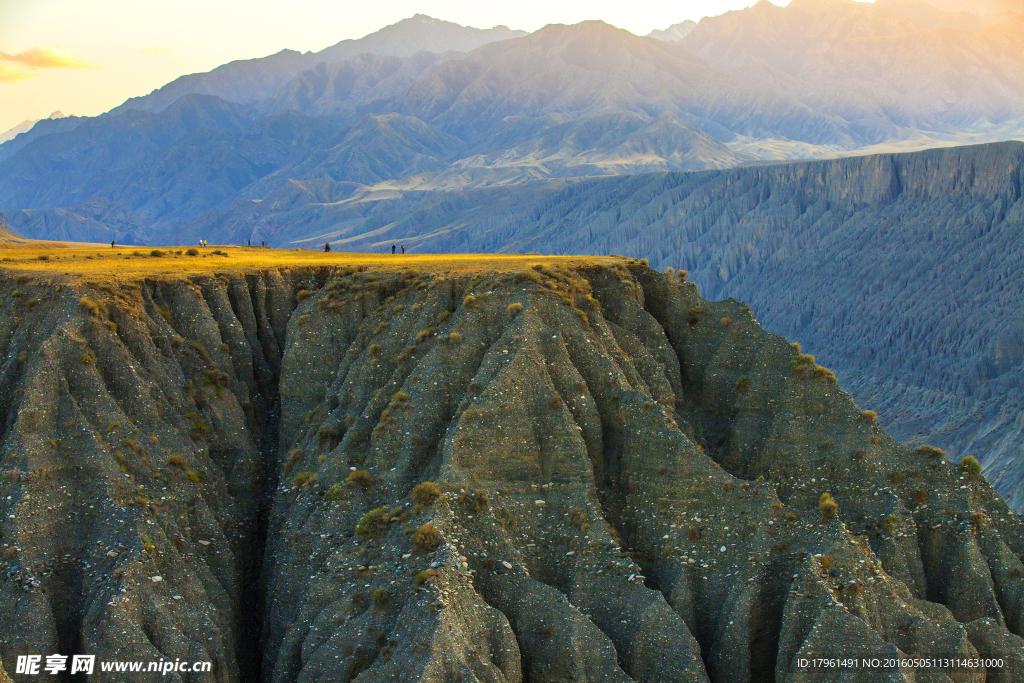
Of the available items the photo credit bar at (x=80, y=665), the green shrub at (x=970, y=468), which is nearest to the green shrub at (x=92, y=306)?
the photo credit bar at (x=80, y=665)

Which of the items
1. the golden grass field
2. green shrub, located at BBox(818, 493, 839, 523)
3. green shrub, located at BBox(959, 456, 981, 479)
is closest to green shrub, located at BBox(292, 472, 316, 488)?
the golden grass field

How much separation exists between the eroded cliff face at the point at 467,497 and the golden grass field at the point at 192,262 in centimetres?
324

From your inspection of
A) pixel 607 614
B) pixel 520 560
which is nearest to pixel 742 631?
pixel 607 614

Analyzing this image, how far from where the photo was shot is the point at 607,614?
40688 mm

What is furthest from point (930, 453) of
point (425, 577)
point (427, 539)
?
point (425, 577)

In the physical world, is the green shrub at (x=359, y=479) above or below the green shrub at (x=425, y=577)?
above

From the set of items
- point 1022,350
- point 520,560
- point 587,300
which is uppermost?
point 587,300

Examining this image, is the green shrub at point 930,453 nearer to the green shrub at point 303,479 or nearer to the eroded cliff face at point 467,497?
the eroded cliff face at point 467,497

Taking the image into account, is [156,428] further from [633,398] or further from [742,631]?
[742,631]

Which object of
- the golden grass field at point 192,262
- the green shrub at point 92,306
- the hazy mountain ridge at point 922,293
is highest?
the golden grass field at point 192,262

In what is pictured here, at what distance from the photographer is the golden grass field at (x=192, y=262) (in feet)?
190

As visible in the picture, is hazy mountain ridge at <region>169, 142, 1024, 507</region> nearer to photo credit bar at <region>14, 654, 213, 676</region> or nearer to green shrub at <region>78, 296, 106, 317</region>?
photo credit bar at <region>14, 654, 213, 676</region>

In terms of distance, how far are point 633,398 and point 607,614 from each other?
13.1 metres

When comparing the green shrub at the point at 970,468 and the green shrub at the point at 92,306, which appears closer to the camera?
the green shrub at the point at 970,468
